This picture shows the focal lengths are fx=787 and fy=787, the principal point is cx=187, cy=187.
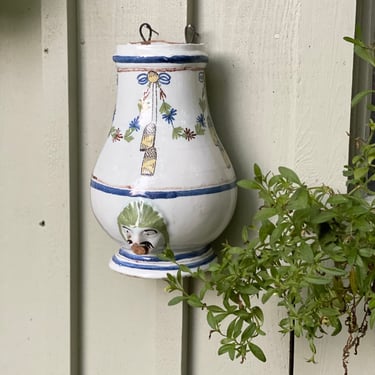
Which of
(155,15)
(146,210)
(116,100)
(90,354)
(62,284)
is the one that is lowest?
→ (90,354)

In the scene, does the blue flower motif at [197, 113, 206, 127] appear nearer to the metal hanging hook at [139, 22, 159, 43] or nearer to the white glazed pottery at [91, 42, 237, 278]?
the white glazed pottery at [91, 42, 237, 278]

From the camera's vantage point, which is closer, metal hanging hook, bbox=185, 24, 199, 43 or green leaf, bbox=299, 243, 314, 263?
green leaf, bbox=299, 243, 314, 263

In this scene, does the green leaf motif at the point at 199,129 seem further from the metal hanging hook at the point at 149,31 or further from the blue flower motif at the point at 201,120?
the metal hanging hook at the point at 149,31

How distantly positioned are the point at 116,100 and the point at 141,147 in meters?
0.09

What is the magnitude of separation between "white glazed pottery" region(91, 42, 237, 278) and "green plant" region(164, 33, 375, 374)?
0.04 metres

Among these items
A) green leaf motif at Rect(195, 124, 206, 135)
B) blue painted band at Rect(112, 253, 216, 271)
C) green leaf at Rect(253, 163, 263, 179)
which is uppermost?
green leaf motif at Rect(195, 124, 206, 135)

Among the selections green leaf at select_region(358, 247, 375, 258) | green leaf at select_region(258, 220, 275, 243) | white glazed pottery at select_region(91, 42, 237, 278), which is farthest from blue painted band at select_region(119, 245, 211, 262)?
green leaf at select_region(358, 247, 375, 258)

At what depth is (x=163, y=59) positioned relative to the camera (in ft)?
3.14

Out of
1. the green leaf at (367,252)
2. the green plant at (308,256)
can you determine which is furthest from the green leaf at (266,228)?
the green leaf at (367,252)

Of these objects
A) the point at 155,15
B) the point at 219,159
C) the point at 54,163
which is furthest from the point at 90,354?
the point at 155,15

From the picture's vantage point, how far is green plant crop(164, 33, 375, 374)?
0.89 meters

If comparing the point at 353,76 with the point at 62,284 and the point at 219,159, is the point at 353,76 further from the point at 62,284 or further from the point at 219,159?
the point at 62,284

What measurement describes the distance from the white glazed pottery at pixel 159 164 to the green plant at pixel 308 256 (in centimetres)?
4

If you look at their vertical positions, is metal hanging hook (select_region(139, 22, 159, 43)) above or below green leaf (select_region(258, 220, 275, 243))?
above
